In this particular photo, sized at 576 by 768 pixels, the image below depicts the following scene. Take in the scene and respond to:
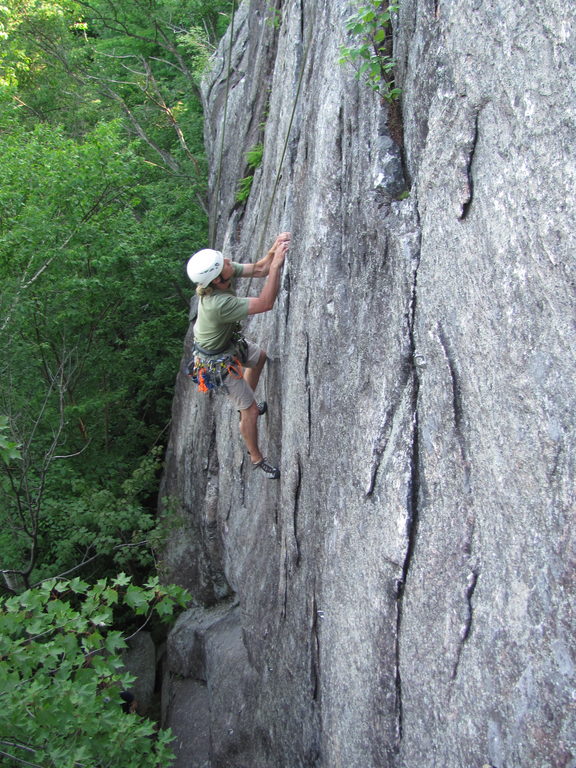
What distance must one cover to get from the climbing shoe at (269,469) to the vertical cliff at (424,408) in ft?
0.53

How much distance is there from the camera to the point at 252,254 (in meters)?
7.87

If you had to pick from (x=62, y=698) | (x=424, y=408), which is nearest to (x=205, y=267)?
(x=424, y=408)

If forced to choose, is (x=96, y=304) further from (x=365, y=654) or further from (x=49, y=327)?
(x=365, y=654)

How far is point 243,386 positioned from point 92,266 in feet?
23.4

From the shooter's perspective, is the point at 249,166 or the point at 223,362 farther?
the point at 249,166

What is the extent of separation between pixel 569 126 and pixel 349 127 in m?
2.45

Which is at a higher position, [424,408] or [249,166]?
[249,166]

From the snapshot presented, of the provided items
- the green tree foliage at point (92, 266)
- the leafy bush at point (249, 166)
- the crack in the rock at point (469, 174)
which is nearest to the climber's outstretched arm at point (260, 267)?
the leafy bush at point (249, 166)

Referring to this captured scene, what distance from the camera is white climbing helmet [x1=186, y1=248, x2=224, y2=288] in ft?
18.9

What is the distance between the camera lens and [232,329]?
6496 millimetres

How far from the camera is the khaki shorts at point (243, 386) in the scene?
6.57 metres

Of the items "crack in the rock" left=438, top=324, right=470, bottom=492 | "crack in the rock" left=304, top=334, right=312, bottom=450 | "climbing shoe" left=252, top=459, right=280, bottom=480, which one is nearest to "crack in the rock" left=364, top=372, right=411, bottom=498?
"crack in the rock" left=438, top=324, right=470, bottom=492

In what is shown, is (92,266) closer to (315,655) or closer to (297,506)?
(297,506)

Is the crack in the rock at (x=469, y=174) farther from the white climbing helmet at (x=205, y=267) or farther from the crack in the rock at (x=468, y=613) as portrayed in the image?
the white climbing helmet at (x=205, y=267)
